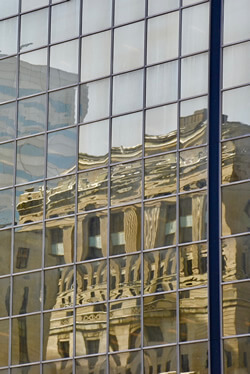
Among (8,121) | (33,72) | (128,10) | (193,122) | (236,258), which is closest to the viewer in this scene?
(236,258)

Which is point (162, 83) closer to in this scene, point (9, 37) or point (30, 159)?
point (30, 159)

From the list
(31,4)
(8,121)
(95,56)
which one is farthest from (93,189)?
(31,4)

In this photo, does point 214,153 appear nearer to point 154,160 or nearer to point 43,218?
point 154,160

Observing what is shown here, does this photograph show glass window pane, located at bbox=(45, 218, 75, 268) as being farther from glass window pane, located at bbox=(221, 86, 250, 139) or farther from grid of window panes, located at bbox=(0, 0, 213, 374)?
glass window pane, located at bbox=(221, 86, 250, 139)

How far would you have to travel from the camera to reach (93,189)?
3822cm

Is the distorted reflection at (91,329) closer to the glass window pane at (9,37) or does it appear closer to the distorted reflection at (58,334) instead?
the distorted reflection at (58,334)

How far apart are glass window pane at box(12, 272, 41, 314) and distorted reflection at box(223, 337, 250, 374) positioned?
6665 millimetres

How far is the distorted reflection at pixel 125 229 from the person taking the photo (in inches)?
1451

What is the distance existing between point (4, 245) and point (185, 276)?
22.7ft

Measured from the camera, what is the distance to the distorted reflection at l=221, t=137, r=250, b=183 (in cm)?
3547

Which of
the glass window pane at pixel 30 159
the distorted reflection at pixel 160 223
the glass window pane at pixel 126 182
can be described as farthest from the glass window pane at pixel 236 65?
the glass window pane at pixel 30 159

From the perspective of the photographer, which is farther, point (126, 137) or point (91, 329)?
point (126, 137)

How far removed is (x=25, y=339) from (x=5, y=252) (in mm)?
2994

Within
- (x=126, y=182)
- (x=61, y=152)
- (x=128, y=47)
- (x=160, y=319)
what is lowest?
(x=160, y=319)
